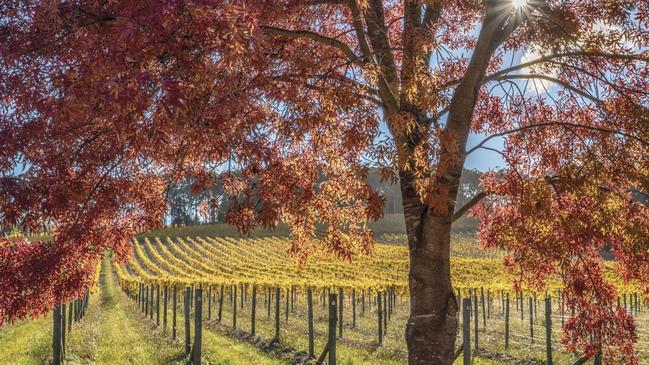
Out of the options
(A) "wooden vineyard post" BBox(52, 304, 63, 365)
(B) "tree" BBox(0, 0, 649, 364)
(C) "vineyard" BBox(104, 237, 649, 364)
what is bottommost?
(C) "vineyard" BBox(104, 237, 649, 364)

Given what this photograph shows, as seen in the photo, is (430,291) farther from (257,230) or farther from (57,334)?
(257,230)

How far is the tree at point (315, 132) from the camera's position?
12.1 feet

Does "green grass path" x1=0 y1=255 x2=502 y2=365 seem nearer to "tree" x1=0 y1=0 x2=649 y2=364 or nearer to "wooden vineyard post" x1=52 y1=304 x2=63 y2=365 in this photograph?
"wooden vineyard post" x1=52 y1=304 x2=63 y2=365

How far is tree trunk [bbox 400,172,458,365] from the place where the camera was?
614 cm

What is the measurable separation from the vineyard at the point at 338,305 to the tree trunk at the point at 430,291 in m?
2.11

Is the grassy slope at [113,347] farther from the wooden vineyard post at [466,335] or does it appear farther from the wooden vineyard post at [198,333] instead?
the wooden vineyard post at [466,335]

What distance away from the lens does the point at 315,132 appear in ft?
23.6

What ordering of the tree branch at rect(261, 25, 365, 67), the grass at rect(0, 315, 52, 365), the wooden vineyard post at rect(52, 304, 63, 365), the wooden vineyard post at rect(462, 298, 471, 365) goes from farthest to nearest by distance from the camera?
1. the grass at rect(0, 315, 52, 365)
2. the wooden vineyard post at rect(52, 304, 63, 365)
3. the wooden vineyard post at rect(462, 298, 471, 365)
4. the tree branch at rect(261, 25, 365, 67)

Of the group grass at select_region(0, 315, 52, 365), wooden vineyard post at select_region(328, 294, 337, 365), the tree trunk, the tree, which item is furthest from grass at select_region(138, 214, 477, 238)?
the tree trunk

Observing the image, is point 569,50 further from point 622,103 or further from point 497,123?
point 497,123


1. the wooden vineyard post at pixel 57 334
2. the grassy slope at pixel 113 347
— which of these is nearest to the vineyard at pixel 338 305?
the grassy slope at pixel 113 347

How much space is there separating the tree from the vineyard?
2289 millimetres

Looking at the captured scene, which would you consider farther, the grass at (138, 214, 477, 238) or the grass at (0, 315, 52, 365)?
the grass at (138, 214, 477, 238)

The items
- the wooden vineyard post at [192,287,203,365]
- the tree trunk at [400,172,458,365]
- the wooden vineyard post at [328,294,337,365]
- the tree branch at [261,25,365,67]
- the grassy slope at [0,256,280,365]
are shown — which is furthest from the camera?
the grassy slope at [0,256,280,365]
